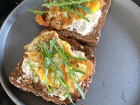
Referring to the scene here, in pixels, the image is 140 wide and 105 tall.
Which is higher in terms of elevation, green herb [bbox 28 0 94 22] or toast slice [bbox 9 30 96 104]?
green herb [bbox 28 0 94 22]

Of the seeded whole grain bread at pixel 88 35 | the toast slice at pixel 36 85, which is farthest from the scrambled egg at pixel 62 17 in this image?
the toast slice at pixel 36 85

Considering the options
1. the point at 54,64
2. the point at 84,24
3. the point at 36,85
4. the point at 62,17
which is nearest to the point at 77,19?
the point at 84,24

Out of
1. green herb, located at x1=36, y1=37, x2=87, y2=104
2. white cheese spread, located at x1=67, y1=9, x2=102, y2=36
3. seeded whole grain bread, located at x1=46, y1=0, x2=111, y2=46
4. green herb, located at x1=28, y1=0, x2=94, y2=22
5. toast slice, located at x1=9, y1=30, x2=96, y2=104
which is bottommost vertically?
toast slice, located at x1=9, y1=30, x2=96, y2=104

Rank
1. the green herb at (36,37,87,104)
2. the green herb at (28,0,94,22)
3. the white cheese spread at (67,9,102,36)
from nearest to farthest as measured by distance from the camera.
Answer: the green herb at (36,37,87,104)
the green herb at (28,0,94,22)
the white cheese spread at (67,9,102,36)

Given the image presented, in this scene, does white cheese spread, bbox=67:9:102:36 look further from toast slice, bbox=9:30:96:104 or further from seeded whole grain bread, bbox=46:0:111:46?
toast slice, bbox=9:30:96:104

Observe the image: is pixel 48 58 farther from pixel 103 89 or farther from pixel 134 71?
pixel 134 71

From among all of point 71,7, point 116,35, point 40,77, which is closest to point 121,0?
point 116,35

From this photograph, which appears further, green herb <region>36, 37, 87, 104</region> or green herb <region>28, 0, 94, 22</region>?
green herb <region>28, 0, 94, 22</region>

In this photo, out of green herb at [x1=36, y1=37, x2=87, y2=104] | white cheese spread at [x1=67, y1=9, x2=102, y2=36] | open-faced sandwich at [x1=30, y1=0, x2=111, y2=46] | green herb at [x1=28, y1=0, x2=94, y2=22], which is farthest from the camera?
white cheese spread at [x1=67, y1=9, x2=102, y2=36]

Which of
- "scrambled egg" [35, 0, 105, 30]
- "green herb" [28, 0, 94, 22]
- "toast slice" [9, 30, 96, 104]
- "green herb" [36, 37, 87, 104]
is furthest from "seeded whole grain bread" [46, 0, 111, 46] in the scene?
"green herb" [36, 37, 87, 104]
